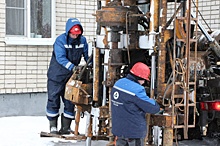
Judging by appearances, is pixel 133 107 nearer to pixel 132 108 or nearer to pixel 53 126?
pixel 132 108

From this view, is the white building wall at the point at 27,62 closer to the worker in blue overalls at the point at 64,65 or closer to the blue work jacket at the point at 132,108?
the worker in blue overalls at the point at 64,65

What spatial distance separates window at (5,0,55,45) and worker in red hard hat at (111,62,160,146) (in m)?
4.63

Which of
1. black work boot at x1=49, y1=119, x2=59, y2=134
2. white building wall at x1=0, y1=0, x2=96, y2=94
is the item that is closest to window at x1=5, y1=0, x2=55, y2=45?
white building wall at x1=0, y1=0, x2=96, y2=94

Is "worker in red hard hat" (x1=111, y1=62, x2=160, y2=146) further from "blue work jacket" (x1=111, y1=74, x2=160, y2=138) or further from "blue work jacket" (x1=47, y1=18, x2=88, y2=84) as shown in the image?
A: "blue work jacket" (x1=47, y1=18, x2=88, y2=84)

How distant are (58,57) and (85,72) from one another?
688mm

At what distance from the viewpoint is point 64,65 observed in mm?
7473

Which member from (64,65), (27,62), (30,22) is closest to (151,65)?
(64,65)

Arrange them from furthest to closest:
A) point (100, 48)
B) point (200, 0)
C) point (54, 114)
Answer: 1. point (200, 0)
2. point (54, 114)
3. point (100, 48)

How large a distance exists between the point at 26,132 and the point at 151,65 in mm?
3165

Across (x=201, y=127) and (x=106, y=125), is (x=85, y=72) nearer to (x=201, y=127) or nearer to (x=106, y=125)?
(x=106, y=125)

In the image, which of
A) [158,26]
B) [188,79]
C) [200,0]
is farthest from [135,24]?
[200,0]

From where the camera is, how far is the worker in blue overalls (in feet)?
24.7

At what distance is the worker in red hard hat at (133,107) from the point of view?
222 inches

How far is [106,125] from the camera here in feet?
22.1
